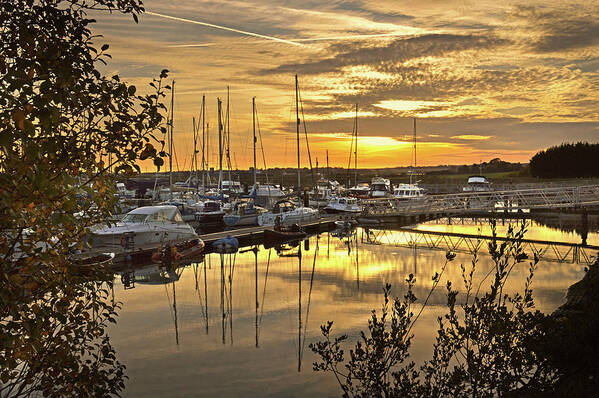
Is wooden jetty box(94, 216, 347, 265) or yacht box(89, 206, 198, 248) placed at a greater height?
yacht box(89, 206, 198, 248)

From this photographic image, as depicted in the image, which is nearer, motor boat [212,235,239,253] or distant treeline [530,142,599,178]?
motor boat [212,235,239,253]

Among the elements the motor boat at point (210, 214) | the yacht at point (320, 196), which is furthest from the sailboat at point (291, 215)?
the yacht at point (320, 196)

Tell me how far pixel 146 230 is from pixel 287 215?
857 inches

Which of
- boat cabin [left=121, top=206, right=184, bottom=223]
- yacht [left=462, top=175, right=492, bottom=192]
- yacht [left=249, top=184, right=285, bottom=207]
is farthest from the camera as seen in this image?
yacht [left=462, top=175, right=492, bottom=192]

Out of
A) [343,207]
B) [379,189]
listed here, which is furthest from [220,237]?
[379,189]

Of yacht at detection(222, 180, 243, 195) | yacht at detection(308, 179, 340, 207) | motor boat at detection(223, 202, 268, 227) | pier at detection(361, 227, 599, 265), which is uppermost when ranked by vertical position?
yacht at detection(222, 180, 243, 195)

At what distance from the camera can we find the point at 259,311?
2388cm

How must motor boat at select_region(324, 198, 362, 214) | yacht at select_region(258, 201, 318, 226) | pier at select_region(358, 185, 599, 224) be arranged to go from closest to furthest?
pier at select_region(358, 185, 599, 224) < yacht at select_region(258, 201, 318, 226) < motor boat at select_region(324, 198, 362, 214)

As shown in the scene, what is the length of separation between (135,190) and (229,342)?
79.2 m

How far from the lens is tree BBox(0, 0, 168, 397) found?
4.18 m

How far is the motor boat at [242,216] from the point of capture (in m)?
53.1

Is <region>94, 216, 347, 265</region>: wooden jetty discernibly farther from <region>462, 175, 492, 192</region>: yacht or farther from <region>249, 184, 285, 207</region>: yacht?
<region>462, 175, 492, 192</region>: yacht

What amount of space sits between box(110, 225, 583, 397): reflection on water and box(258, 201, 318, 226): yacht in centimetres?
1165

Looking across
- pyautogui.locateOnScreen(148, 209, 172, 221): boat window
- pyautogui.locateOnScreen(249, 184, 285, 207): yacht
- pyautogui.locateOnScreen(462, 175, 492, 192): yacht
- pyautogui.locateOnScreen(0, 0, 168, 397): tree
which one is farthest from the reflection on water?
pyautogui.locateOnScreen(462, 175, 492, 192): yacht
